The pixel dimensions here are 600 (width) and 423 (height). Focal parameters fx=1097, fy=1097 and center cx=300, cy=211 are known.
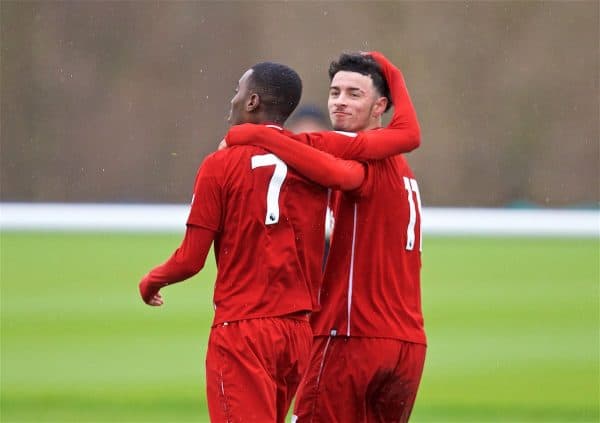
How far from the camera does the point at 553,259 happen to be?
57.6 feet

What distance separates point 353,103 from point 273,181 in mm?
589

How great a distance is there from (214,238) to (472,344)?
7.33m

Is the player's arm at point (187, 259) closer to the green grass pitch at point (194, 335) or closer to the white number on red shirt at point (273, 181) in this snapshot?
the white number on red shirt at point (273, 181)

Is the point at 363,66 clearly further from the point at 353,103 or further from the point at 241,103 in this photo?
the point at 241,103

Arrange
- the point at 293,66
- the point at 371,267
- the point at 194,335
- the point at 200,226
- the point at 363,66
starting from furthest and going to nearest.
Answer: the point at 293,66, the point at 194,335, the point at 363,66, the point at 371,267, the point at 200,226

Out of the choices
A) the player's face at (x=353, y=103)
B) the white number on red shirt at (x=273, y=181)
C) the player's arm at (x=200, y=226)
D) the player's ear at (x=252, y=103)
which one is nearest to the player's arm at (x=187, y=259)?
the player's arm at (x=200, y=226)

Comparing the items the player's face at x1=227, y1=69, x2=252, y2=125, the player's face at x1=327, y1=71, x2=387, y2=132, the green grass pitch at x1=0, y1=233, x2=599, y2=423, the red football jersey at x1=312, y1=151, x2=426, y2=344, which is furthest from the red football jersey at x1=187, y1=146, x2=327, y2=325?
the green grass pitch at x1=0, y1=233, x2=599, y2=423

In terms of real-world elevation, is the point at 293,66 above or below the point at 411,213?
above

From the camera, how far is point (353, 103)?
411cm

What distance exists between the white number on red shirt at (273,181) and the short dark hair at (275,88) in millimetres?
181

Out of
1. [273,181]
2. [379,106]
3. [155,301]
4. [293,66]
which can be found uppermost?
[293,66]

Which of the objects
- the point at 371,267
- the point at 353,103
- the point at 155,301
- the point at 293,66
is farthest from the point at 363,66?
the point at 293,66

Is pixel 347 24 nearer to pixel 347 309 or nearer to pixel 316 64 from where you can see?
pixel 316 64

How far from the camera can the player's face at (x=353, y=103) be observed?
4.10 meters
